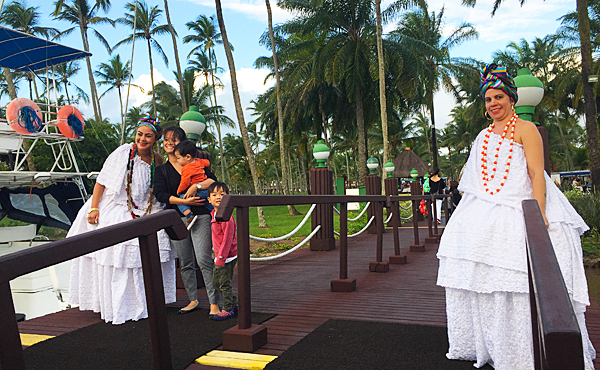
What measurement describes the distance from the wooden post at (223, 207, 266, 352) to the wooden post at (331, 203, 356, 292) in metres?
1.96

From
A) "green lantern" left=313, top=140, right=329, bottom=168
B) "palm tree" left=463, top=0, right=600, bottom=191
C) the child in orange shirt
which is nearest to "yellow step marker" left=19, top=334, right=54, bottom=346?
the child in orange shirt

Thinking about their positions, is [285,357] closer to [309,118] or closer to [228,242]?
[228,242]

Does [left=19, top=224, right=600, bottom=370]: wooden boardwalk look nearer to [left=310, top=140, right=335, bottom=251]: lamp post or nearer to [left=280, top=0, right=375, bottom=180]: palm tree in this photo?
[left=310, top=140, right=335, bottom=251]: lamp post

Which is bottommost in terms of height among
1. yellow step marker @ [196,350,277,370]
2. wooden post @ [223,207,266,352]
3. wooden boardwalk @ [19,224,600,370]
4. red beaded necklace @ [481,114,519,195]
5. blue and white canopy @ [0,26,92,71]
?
wooden boardwalk @ [19,224,600,370]

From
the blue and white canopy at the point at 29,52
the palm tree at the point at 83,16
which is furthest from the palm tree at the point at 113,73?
the blue and white canopy at the point at 29,52

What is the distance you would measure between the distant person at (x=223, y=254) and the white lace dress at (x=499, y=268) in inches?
70.2

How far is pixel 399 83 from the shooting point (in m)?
23.4

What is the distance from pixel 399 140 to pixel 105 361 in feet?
146

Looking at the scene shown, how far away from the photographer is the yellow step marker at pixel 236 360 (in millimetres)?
2850

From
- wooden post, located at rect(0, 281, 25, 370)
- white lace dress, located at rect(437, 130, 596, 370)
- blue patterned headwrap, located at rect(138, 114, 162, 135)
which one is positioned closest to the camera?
wooden post, located at rect(0, 281, 25, 370)

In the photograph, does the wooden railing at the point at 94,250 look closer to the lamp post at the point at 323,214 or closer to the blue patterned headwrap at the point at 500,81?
the blue patterned headwrap at the point at 500,81

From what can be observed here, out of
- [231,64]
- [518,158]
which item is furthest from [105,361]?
[231,64]

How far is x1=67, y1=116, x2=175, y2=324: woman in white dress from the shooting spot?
4.02 meters

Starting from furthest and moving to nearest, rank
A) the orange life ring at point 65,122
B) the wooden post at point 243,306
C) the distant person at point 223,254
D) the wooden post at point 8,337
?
the orange life ring at point 65,122, the distant person at point 223,254, the wooden post at point 243,306, the wooden post at point 8,337
